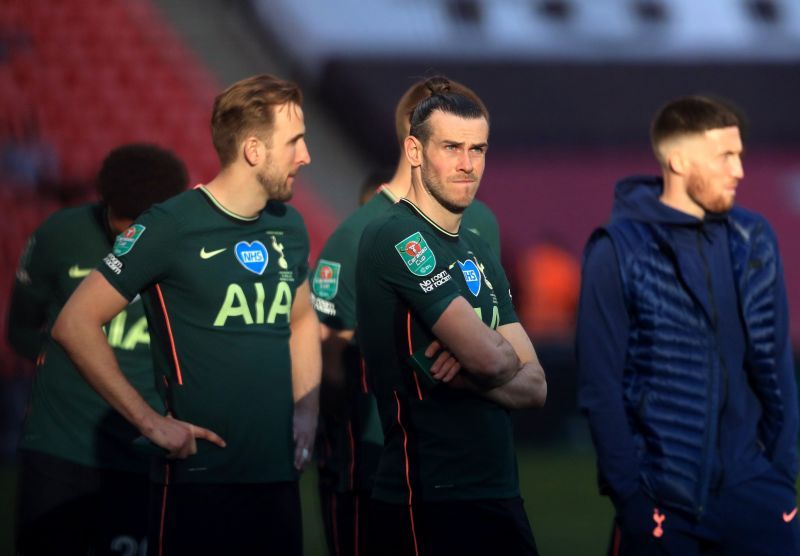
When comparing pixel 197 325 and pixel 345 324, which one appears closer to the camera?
pixel 197 325

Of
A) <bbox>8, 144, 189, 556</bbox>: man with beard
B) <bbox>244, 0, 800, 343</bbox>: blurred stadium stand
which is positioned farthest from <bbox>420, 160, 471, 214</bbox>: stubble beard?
<bbox>244, 0, 800, 343</bbox>: blurred stadium stand

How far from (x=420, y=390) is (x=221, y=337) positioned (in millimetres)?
844

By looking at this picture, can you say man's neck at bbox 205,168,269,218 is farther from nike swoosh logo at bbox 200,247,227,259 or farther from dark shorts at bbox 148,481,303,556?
dark shorts at bbox 148,481,303,556

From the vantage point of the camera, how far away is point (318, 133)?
58.2ft

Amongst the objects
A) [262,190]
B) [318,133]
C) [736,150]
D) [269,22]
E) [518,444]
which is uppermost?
[269,22]

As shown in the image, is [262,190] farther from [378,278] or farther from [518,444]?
[518,444]

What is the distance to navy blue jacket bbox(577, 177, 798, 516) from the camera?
4.66m

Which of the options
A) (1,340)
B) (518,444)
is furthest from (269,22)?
(518,444)

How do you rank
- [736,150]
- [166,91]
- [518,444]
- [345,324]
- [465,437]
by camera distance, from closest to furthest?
[465,437] < [736,150] < [345,324] < [518,444] < [166,91]

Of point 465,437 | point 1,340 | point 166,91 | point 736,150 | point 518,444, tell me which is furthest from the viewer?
point 166,91

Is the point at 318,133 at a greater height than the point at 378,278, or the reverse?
the point at 318,133

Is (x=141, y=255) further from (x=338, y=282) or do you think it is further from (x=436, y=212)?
(x=338, y=282)

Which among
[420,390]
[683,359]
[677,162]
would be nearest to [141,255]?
[420,390]

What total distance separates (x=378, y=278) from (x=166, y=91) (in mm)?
13624
